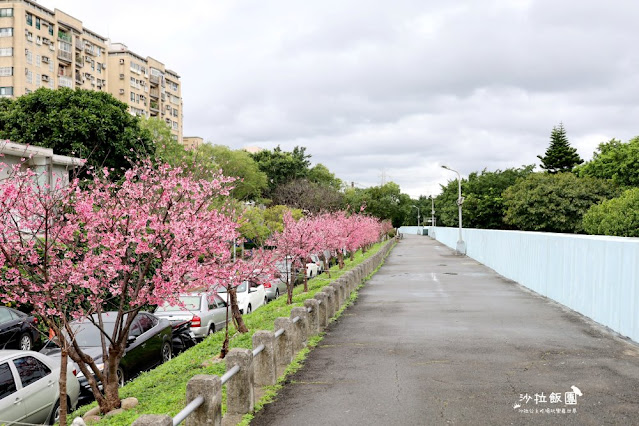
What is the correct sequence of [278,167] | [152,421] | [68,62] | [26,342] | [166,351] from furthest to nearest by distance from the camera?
1. [278,167]
2. [68,62]
3. [26,342]
4. [166,351]
5. [152,421]

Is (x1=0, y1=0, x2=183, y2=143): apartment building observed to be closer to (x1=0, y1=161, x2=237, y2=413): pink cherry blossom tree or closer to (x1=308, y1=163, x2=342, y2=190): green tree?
(x1=308, y1=163, x2=342, y2=190): green tree

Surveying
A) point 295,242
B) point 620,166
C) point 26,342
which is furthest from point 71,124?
point 620,166

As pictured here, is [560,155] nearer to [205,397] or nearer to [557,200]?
[557,200]

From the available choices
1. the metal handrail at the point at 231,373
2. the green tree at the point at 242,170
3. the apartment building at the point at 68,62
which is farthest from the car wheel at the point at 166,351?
the green tree at the point at 242,170

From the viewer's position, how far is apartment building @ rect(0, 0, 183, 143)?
53.9 m

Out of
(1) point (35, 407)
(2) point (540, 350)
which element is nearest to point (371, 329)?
(2) point (540, 350)

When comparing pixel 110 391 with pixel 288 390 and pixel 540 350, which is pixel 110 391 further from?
pixel 540 350

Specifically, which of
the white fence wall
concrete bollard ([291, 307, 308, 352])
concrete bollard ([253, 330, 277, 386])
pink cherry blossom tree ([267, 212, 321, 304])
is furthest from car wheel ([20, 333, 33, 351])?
the white fence wall

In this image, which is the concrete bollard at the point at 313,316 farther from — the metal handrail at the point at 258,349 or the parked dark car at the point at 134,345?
the metal handrail at the point at 258,349

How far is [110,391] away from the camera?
Result: 8.09 metres

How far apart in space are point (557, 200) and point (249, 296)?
38.3m

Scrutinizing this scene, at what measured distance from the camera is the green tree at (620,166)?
49.7 metres

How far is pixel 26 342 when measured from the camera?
14.6m

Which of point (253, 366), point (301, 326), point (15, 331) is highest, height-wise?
point (253, 366)
